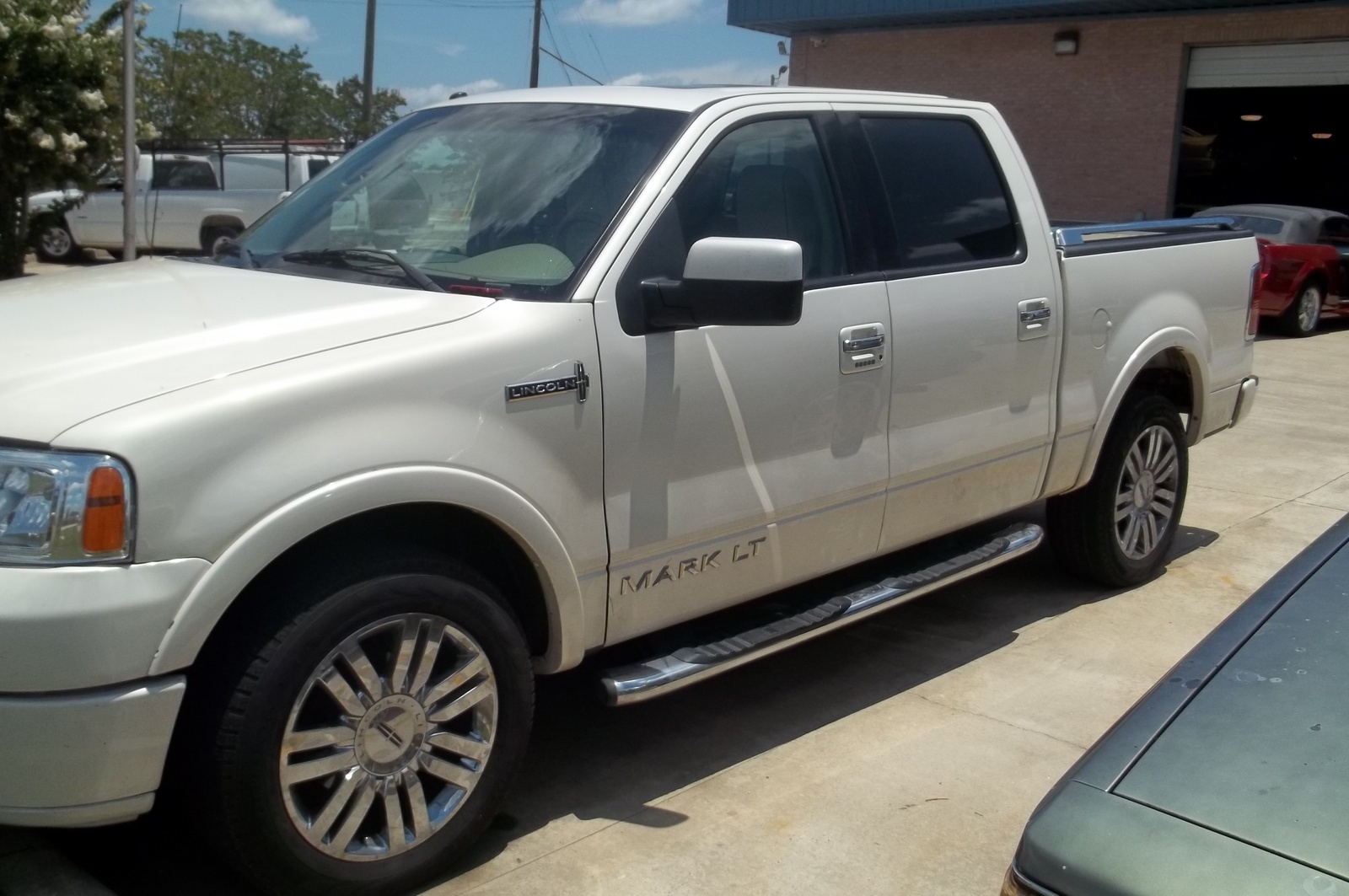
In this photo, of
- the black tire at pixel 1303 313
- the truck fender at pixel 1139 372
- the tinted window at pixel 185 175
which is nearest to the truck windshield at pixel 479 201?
the truck fender at pixel 1139 372

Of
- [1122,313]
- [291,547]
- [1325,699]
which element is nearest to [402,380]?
[291,547]

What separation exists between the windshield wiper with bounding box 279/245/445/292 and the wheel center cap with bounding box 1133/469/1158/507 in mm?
3384

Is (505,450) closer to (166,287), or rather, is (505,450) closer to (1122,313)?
(166,287)

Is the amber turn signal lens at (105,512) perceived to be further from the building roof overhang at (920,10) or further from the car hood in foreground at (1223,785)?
the building roof overhang at (920,10)

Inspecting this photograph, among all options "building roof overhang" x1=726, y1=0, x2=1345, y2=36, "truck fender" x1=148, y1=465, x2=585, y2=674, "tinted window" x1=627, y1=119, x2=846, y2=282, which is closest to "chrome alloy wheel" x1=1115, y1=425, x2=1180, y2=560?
"tinted window" x1=627, y1=119, x2=846, y2=282

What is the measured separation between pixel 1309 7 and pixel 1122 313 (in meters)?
16.9

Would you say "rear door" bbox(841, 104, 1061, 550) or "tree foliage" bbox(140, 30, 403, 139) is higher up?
"tree foliage" bbox(140, 30, 403, 139)

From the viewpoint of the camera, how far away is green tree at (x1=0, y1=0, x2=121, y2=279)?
11.9 metres

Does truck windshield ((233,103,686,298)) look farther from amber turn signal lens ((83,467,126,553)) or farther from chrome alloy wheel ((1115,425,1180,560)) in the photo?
chrome alloy wheel ((1115,425,1180,560))

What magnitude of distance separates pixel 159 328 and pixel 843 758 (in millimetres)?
2294

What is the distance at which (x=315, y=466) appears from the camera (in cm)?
278

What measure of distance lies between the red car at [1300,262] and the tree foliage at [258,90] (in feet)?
94.9

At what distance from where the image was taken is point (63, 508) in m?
2.49

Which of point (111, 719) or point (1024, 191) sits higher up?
point (1024, 191)
